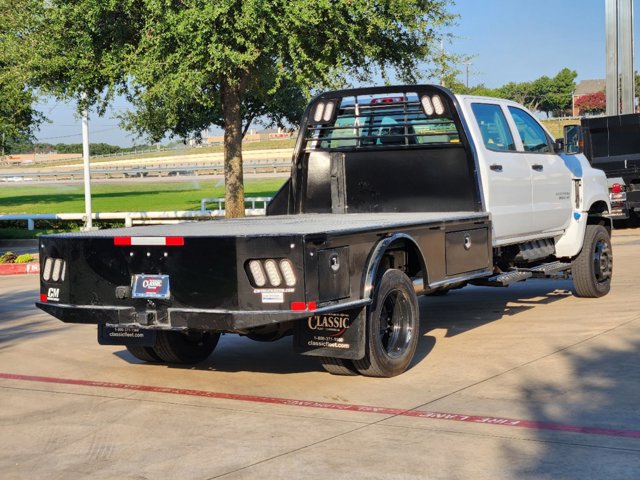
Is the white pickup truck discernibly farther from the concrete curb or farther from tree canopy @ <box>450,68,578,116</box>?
tree canopy @ <box>450,68,578,116</box>

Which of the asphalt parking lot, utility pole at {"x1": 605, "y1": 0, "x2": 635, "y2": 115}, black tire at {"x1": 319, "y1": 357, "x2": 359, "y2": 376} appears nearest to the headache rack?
the asphalt parking lot

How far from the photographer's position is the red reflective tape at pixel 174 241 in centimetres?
731

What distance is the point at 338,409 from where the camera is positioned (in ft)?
22.9

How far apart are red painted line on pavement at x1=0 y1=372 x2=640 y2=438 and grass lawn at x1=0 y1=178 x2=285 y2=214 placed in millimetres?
31656

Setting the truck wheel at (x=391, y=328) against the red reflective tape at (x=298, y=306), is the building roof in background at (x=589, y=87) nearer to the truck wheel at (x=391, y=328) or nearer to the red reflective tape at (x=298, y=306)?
the truck wheel at (x=391, y=328)

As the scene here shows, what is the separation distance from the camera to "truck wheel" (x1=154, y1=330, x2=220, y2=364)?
8645 mm

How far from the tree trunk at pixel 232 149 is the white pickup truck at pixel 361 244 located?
1291 centimetres

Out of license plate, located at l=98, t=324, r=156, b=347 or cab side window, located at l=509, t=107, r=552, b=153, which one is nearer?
license plate, located at l=98, t=324, r=156, b=347

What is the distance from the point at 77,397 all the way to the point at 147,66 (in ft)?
45.9

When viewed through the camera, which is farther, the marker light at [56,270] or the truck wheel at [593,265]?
the truck wheel at [593,265]

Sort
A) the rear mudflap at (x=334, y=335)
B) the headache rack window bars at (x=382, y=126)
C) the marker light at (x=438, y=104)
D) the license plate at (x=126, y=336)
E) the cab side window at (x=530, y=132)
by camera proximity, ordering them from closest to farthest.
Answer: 1. the rear mudflap at (x=334, y=335)
2. the license plate at (x=126, y=336)
3. the marker light at (x=438, y=104)
4. the headache rack window bars at (x=382, y=126)
5. the cab side window at (x=530, y=132)

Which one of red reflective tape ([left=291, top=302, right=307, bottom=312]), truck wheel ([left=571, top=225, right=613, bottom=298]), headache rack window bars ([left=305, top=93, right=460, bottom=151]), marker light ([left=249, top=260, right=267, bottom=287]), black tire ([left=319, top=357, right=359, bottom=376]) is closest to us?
red reflective tape ([left=291, top=302, right=307, bottom=312])

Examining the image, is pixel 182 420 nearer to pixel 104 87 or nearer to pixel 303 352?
pixel 303 352

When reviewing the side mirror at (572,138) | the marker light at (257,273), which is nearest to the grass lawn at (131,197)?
the side mirror at (572,138)
